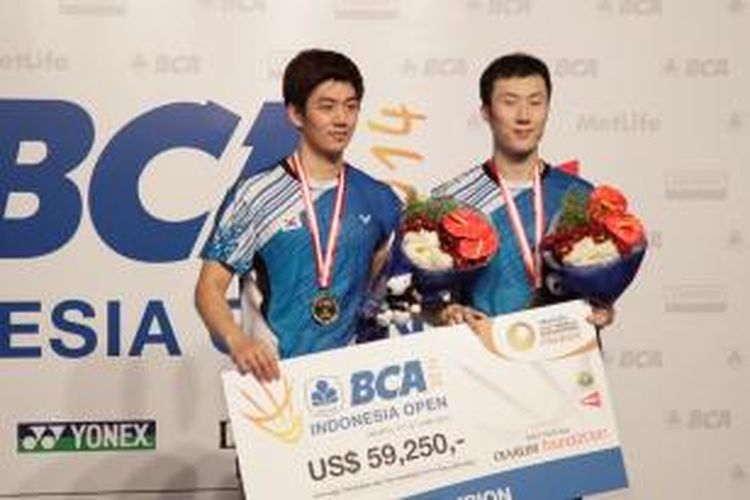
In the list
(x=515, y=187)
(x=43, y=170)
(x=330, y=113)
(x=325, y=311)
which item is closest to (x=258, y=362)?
(x=325, y=311)

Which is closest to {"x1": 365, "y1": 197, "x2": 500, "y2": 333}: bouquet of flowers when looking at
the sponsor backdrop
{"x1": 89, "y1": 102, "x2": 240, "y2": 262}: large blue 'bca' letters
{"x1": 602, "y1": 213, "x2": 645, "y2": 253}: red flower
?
{"x1": 602, "y1": 213, "x2": 645, "y2": 253}: red flower

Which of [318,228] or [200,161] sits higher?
[200,161]

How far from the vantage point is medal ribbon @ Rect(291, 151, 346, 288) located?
2.22m

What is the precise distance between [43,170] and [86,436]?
0.65 metres

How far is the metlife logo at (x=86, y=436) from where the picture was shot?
2.73 m

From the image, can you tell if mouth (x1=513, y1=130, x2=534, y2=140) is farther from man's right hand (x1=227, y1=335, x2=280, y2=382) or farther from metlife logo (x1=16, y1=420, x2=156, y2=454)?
metlife logo (x1=16, y1=420, x2=156, y2=454)

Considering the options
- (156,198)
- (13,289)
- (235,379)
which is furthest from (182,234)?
(235,379)

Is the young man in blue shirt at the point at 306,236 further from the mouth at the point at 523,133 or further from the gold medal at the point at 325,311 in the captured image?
the mouth at the point at 523,133

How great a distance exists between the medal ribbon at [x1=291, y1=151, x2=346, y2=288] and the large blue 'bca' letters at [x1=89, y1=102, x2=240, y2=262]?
1.86 ft

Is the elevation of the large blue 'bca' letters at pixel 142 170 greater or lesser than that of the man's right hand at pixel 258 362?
greater

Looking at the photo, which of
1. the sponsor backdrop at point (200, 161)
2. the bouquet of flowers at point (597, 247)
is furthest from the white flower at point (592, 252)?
the sponsor backdrop at point (200, 161)

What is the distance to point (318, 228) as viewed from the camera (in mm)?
2236

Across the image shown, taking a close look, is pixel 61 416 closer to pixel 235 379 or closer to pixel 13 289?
pixel 13 289

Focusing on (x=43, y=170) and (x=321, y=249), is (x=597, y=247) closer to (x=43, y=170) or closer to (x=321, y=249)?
(x=321, y=249)
